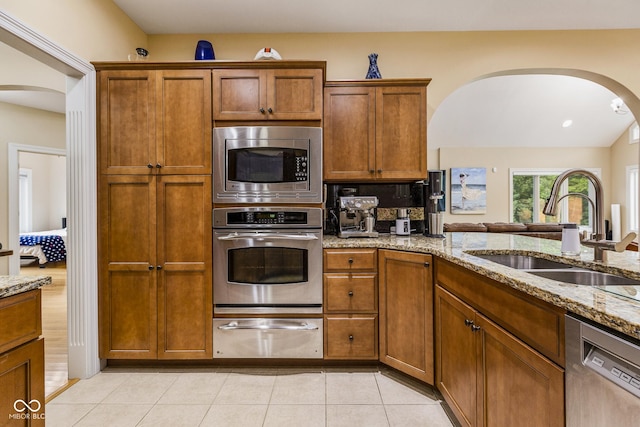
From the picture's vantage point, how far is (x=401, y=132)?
99.6 inches

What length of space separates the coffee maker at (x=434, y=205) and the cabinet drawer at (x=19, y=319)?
7.98 ft

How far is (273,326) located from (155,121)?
1.68 m

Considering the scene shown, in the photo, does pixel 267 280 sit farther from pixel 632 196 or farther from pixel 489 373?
pixel 632 196

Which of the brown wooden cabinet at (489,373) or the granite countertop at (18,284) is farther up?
the granite countertop at (18,284)

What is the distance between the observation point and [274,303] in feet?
7.59

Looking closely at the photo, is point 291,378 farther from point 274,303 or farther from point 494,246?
point 494,246

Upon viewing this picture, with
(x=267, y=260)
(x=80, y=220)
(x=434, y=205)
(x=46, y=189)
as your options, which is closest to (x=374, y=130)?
(x=434, y=205)

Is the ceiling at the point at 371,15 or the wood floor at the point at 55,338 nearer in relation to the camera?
the wood floor at the point at 55,338

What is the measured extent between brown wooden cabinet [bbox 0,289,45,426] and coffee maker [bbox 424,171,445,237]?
244 centimetres

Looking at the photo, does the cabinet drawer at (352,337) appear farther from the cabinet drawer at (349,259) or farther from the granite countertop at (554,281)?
the granite countertop at (554,281)

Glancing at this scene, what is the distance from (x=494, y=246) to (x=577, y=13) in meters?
2.12

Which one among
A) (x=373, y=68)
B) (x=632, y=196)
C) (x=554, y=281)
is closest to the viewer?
(x=554, y=281)

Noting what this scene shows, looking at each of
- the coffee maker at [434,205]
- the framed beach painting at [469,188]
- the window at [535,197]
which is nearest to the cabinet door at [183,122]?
the coffee maker at [434,205]

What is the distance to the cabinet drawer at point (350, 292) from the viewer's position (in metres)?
2.28
